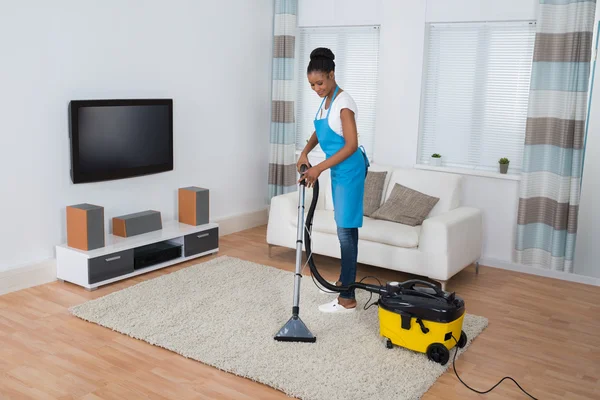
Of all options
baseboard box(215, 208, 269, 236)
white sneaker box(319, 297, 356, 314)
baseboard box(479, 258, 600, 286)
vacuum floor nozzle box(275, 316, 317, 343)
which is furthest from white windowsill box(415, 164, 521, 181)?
vacuum floor nozzle box(275, 316, 317, 343)

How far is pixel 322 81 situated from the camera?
3422 millimetres

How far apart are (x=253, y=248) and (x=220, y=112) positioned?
128cm

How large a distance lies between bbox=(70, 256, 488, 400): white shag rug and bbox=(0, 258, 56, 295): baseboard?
1.85ft

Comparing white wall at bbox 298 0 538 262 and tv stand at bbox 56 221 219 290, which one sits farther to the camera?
white wall at bbox 298 0 538 262

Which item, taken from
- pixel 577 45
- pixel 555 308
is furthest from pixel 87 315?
pixel 577 45

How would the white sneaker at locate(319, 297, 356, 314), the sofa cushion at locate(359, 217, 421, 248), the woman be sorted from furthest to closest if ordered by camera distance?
the sofa cushion at locate(359, 217, 421, 248), the white sneaker at locate(319, 297, 356, 314), the woman

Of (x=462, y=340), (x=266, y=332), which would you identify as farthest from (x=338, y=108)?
(x=462, y=340)

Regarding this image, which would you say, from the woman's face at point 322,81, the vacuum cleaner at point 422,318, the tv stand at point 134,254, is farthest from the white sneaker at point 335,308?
the tv stand at point 134,254

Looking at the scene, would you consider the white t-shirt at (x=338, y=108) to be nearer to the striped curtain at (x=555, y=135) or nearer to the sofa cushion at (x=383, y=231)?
the sofa cushion at (x=383, y=231)

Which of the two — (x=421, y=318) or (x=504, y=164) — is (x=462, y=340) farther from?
(x=504, y=164)

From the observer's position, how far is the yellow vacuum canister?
10.1 feet

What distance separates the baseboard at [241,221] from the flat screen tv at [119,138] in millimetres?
935

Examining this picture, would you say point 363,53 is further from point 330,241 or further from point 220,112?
point 330,241

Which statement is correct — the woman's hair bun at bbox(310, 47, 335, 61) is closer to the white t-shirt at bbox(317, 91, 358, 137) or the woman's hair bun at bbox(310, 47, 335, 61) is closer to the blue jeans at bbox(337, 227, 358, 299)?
the white t-shirt at bbox(317, 91, 358, 137)
